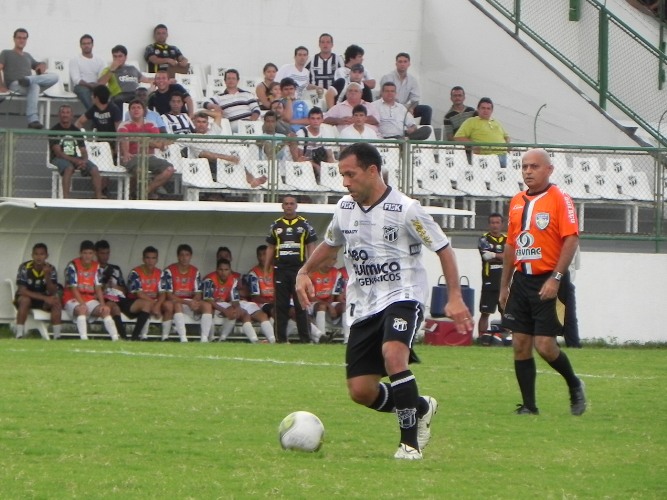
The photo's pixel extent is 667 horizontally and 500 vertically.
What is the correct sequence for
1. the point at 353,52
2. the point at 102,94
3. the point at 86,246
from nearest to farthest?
the point at 86,246 < the point at 102,94 < the point at 353,52

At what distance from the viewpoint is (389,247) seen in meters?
8.07

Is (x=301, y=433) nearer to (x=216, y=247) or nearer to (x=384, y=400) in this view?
(x=384, y=400)

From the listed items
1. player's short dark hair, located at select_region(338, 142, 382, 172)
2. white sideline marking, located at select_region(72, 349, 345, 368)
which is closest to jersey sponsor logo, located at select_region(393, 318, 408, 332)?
player's short dark hair, located at select_region(338, 142, 382, 172)

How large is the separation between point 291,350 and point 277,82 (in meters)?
7.53

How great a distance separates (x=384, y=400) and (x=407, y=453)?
52cm

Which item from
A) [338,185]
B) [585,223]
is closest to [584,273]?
[585,223]

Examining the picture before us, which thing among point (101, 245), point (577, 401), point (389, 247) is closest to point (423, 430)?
point (389, 247)

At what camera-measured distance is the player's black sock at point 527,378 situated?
34.2ft

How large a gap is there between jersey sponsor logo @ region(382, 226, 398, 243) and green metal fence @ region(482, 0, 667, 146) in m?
17.5

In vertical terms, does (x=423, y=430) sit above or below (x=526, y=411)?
above

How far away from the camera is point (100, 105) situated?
2125 cm

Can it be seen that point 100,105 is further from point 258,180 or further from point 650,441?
point 650,441

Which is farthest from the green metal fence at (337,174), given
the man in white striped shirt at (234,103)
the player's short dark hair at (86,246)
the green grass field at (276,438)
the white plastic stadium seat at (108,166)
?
the green grass field at (276,438)

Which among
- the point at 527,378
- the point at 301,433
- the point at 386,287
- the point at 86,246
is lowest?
the point at 301,433
